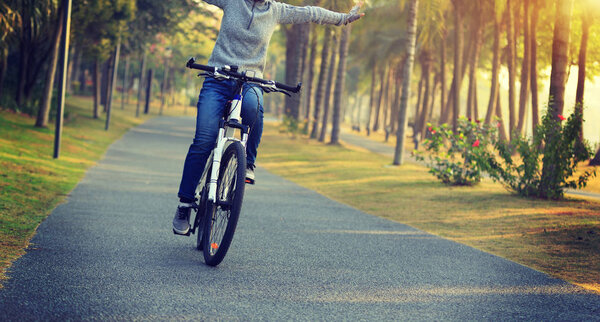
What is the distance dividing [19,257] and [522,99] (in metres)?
29.8

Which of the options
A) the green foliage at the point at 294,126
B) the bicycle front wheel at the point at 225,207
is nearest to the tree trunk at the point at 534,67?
the green foliage at the point at 294,126

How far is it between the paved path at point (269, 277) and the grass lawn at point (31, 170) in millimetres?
237

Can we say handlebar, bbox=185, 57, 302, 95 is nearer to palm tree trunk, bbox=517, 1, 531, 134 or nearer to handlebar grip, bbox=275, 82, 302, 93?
handlebar grip, bbox=275, 82, 302, 93

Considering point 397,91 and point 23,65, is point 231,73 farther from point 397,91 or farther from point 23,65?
point 397,91

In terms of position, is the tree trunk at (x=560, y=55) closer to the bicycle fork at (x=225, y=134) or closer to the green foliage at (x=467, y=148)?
the green foliage at (x=467, y=148)

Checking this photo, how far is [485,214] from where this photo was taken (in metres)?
10.9

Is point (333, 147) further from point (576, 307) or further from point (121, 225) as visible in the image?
point (576, 307)

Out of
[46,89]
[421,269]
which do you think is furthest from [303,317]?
[46,89]

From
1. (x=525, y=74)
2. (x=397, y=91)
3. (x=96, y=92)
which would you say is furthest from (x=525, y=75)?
(x=397, y=91)

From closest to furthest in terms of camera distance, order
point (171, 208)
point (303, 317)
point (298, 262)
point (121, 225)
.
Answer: point (303, 317) < point (298, 262) < point (121, 225) < point (171, 208)

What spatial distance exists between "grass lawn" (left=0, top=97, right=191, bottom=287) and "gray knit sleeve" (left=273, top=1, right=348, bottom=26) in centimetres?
276

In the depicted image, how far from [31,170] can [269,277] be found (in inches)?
330

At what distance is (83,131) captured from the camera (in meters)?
25.5

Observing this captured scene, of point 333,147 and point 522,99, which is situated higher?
point 522,99
